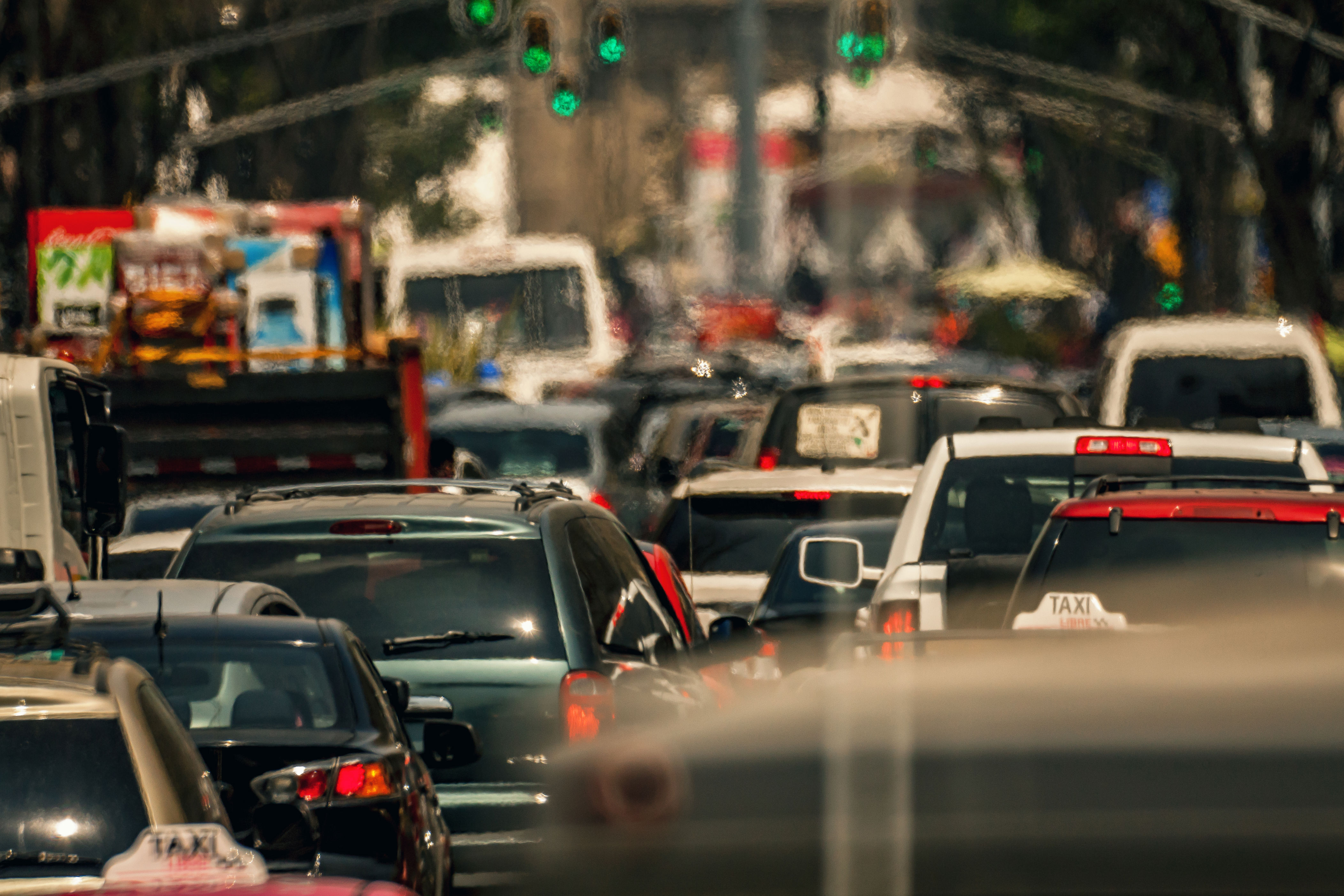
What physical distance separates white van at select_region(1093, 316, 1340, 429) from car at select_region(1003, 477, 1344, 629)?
11317 mm

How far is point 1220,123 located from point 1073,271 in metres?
18.3

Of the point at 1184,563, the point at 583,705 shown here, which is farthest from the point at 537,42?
the point at 1184,563

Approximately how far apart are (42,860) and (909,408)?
36.4 feet

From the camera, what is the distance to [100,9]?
93.5 ft

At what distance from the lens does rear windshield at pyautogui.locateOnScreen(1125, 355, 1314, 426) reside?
19.3 m

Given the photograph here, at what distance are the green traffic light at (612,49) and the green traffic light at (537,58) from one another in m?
0.71

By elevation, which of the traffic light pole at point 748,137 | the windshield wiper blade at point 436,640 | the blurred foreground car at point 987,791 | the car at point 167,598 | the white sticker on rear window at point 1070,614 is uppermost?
the traffic light pole at point 748,137

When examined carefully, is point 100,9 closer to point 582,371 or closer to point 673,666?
point 582,371

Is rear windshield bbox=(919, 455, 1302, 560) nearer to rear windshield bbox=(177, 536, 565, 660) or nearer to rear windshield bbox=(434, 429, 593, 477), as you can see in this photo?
rear windshield bbox=(177, 536, 565, 660)

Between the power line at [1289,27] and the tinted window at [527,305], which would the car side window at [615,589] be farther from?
the tinted window at [527,305]

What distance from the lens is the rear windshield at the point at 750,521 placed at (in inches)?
515

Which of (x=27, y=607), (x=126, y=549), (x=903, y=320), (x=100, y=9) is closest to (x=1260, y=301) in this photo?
(x=903, y=320)

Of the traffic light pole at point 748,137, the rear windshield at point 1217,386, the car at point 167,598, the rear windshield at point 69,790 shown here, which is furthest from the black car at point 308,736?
the traffic light pole at point 748,137

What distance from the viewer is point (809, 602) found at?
11.7 metres
